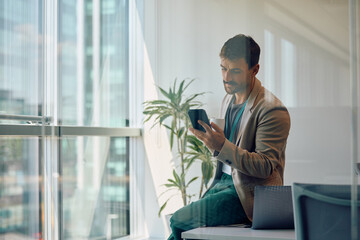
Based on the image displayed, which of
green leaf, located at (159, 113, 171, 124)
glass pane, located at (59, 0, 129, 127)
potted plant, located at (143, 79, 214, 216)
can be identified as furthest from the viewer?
glass pane, located at (59, 0, 129, 127)

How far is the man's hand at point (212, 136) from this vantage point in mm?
2719

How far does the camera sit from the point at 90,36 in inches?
137

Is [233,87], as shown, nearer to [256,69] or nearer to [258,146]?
[256,69]

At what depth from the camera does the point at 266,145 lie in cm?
259

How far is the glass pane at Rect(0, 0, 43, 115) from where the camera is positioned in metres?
3.22

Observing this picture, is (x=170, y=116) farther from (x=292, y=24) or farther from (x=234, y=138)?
(x=292, y=24)

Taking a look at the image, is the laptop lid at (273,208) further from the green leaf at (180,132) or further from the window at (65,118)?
the window at (65,118)

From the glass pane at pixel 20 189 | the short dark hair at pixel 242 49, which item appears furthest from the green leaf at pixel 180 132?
the glass pane at pixel 20 189

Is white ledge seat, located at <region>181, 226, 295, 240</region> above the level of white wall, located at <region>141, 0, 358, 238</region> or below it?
below

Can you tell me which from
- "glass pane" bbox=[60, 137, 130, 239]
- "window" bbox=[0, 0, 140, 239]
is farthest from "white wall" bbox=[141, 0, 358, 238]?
"glass pane" bbox=[60, 137, 130, 239]

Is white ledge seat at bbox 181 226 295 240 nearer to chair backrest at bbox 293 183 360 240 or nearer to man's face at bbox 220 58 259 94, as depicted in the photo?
chair backrest at bbox 293 183 360 240

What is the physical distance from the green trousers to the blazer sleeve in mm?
152

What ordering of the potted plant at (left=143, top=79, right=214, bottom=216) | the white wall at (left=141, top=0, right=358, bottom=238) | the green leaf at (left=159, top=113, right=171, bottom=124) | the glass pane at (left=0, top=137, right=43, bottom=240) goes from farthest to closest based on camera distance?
the glass pane at (left=0, top=137, right=43, bottom=240) < the green leaf at (left=159, top=113, right=171, bottom=124) < the potted plant at (left=143, top=79, right=214, bottom=216) < the white wall at (left=141, top=0, right=358, bottom=238)

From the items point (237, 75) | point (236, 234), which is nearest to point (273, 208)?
point (236, 234)
